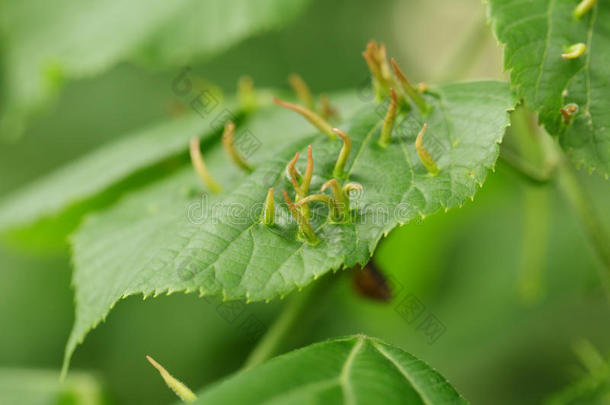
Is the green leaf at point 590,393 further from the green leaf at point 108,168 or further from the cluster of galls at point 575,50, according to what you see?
the green leaf at point 108,168

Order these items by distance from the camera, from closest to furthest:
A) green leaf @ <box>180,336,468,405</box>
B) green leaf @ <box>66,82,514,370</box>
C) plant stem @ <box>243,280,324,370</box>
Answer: green leaf @ <box>180,336,468,405</box> → green leaf @ <box>66,82,514,370</box> → plant stem @ <box>243,280,324,370</box>

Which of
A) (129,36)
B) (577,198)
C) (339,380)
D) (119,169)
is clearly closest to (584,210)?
(577,198)

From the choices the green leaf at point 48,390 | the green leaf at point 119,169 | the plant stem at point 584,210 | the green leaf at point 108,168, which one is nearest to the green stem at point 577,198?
the plant stem at point 584,210

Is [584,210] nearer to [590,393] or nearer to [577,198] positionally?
[577,198]

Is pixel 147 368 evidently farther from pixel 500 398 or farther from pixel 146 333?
pixel 500 398

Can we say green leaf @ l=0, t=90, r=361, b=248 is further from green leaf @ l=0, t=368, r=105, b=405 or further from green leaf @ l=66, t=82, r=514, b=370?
→ green leaf @ l=0, t=368, r=105, b=405

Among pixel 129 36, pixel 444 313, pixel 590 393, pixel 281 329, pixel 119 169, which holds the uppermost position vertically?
pixel 129 36

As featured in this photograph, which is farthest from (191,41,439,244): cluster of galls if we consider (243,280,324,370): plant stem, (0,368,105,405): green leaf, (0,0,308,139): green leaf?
(0,368,105,405): green leaf
